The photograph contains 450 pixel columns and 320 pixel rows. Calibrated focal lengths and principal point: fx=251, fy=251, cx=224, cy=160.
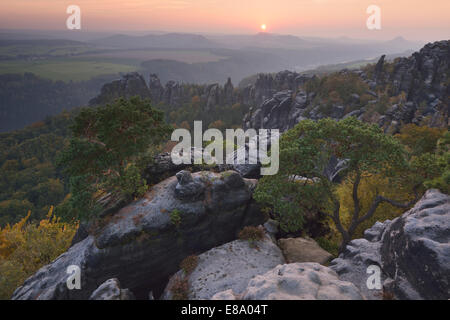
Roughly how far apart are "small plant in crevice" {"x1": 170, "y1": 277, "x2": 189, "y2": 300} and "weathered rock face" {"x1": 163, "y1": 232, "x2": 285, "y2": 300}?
0.22 m

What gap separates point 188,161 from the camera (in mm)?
23156

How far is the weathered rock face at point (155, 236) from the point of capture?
16891mm

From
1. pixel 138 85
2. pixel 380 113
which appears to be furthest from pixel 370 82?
pixel 138 85

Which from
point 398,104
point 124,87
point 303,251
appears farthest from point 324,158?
point 124,87

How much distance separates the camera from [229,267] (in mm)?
18000

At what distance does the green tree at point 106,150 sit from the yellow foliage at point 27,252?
5.36 metres

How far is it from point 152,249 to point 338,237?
17.2 m

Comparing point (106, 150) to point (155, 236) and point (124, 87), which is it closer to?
point (155, 236)

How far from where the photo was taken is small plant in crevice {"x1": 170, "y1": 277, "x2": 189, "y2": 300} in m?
16.4

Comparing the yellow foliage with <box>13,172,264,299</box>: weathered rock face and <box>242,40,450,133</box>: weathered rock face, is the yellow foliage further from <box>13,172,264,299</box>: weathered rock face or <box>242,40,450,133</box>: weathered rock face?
<box>242,40,450,133</box>: weathered rock face

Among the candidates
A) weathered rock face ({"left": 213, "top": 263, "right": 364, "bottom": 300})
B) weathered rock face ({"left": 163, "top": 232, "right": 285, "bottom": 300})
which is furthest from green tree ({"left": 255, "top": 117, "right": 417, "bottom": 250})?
weathered rock face ({"left": 213, "top": 263, "right": 364, "bottom": 300})

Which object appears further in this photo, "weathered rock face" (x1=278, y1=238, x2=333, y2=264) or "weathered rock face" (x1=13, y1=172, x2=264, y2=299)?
"weathered rock face" (x1=278, y1=238, x2=333, y2=264)

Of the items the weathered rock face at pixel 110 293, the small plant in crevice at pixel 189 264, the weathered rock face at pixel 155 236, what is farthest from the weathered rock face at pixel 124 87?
the weathered rock face at pixel 110 293

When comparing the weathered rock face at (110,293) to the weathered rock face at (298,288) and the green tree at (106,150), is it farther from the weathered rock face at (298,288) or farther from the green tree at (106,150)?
the weathered rock face at (298,288)
